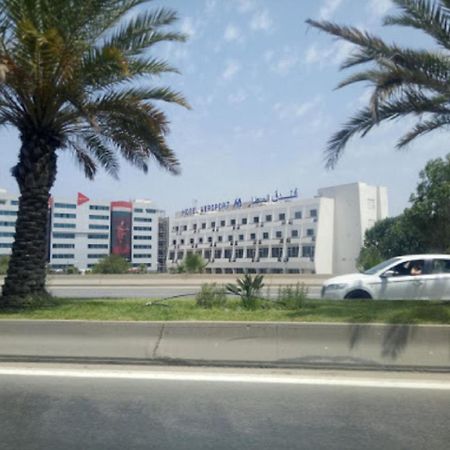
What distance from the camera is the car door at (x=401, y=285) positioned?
1385 centimetres

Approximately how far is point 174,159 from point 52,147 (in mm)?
2841

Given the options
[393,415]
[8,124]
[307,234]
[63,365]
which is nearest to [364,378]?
[393,415]

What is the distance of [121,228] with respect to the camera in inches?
6531

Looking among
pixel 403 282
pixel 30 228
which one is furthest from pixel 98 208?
pixel 30 228

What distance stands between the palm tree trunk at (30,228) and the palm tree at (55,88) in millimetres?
19

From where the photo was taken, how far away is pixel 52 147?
446 inches

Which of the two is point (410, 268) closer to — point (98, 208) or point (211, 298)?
point (211, 298)

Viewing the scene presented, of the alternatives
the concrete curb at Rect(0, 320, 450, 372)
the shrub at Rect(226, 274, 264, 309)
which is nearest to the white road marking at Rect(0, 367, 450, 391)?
the concrete curb at Rect(0, 320, 450, 372)

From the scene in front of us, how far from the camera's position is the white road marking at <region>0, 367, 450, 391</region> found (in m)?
7.13

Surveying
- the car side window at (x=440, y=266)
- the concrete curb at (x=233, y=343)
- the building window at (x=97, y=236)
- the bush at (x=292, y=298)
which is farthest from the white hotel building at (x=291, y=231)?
the concrete curb at (x=233, y=343)

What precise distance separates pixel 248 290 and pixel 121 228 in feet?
520

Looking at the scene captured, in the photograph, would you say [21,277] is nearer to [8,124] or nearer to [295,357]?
[8,124]

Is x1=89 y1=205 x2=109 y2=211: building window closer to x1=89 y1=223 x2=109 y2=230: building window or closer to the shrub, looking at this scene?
x1=89 y1=223 x2=109 y2=230: building window

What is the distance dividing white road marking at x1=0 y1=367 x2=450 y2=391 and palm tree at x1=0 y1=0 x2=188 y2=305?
3250mm
